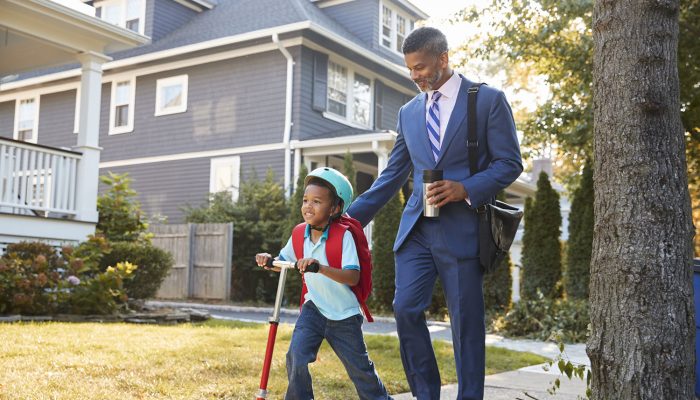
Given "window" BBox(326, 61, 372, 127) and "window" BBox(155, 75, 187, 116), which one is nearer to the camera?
"window" BBox(326, 61, 372, 127)

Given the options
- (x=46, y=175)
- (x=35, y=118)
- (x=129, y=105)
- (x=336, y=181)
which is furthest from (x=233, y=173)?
(x=336, y=181)

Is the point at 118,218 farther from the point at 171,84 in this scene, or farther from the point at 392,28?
the point at 392,28

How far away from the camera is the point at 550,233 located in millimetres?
13492

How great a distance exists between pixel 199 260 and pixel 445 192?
Result: 545 inches

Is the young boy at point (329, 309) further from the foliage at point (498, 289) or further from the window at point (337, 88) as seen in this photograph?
the window at point (337, 88)

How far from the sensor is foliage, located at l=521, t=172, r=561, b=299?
1328 centimetres

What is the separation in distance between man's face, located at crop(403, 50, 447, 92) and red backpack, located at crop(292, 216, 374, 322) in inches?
29.9

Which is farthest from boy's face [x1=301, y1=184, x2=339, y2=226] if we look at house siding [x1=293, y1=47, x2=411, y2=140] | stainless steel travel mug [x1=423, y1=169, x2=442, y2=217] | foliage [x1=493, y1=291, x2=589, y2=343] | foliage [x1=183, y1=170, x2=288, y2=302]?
house siding [x1=293, y1=47, x2=411, y2=140]

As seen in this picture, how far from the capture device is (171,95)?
21.3 m

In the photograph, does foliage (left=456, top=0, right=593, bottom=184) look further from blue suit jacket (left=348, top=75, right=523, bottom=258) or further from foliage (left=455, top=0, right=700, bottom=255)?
blue suit jacket (left=348, top=75, right=523, bottom=258)

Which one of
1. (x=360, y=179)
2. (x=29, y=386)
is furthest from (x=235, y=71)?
(x=29, y=386)

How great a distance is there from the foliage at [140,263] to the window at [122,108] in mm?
10497

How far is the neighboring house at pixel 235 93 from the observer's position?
1917 cm

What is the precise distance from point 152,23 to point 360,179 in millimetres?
7341
